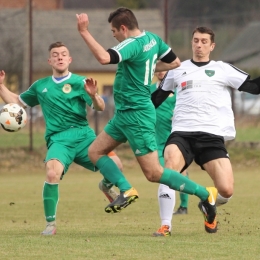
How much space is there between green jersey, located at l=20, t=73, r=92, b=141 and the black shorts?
3.63ft

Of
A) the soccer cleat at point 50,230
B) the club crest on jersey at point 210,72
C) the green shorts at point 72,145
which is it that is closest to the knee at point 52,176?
the green shorts at point 72,145

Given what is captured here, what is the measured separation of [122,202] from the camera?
295 inches

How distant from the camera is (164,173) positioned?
7531 mm

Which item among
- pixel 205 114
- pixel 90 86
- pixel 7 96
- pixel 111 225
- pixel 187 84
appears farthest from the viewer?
pixel 111 225

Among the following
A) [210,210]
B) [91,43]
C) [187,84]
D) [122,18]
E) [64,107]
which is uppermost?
[122,18]

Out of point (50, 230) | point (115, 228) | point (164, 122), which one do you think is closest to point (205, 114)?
point (115, 228)

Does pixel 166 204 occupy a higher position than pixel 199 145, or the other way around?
pixel 199 145

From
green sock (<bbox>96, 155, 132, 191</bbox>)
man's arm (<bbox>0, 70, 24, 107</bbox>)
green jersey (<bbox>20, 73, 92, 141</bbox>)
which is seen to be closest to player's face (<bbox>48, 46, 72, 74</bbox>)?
green jersey (<bbox>20, 73, 92, 141</bbox>)

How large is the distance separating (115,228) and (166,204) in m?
1.04

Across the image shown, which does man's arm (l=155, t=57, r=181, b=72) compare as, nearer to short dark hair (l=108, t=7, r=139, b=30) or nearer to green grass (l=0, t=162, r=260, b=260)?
short dark hair (l=108, t=7, r=139, b=30)

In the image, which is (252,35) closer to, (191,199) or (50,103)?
(191,199)

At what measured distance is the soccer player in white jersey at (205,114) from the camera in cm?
801

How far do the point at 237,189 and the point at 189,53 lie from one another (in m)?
35.5

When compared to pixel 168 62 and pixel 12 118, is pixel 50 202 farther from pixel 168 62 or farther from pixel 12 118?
pixel 168 62
